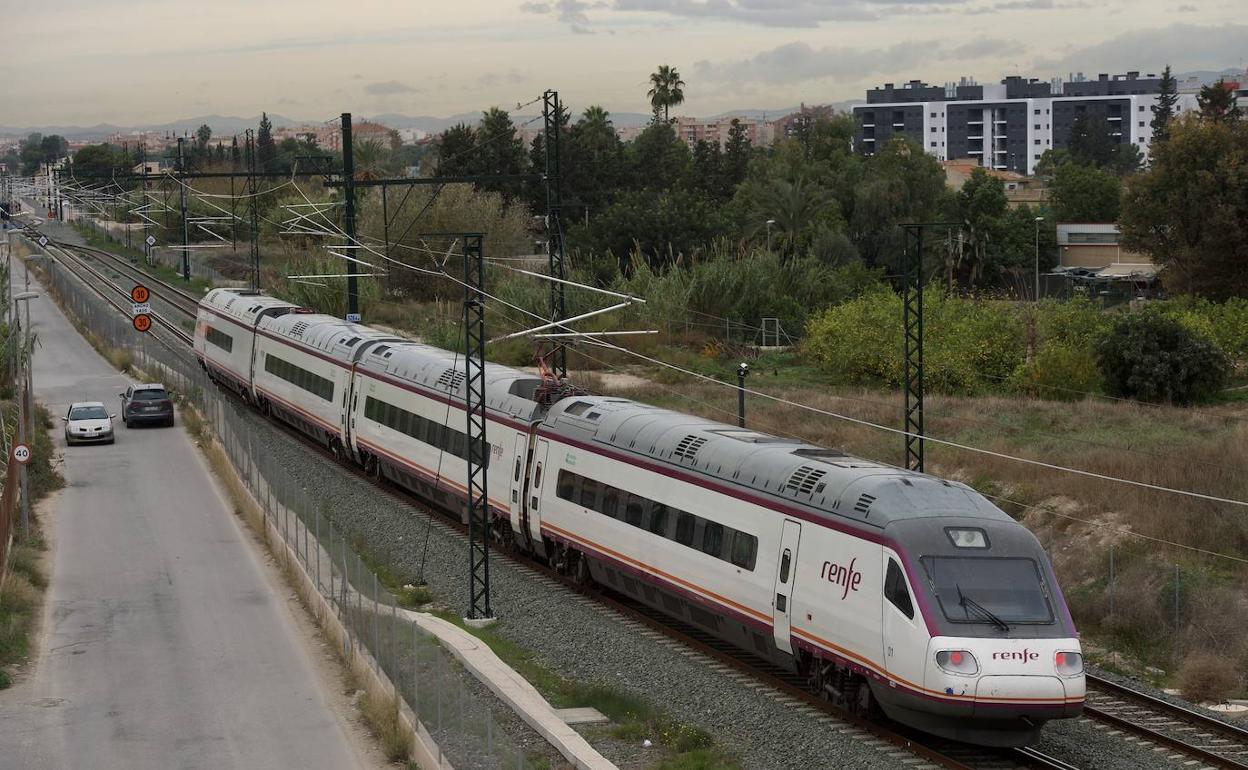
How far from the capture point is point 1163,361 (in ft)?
151

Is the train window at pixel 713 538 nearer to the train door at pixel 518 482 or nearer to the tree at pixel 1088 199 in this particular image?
the train door at pixel 518 482

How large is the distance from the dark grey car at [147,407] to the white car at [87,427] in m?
1.95

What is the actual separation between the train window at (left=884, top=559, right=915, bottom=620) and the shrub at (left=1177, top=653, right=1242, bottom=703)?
5.83 meters

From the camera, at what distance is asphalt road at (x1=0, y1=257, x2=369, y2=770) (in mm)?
18156

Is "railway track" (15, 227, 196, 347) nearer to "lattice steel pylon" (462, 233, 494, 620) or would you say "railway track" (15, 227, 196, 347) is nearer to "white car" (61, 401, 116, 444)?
"white car" (61, 401, 116, 444)

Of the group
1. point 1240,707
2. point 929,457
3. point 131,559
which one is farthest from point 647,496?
point 929,457

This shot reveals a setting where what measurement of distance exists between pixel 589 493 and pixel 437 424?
8.07 m

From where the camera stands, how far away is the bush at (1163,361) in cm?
4588

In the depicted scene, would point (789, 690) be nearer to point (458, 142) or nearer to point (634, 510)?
point (634, 510)

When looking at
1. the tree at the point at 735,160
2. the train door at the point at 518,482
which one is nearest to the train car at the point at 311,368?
the train door at the point at 518,482

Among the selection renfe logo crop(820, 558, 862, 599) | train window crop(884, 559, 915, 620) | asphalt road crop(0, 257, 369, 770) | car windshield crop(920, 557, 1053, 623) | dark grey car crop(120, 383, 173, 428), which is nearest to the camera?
car windshield crop(920, 557, 1053, 623)

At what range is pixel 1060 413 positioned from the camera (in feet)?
137

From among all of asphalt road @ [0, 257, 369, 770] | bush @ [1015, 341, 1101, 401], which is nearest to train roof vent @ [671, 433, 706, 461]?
asphalt road @ [0, 257, 369, 770]

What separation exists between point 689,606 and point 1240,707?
742cm
